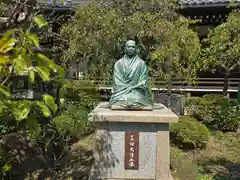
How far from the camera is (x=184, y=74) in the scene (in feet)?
30.6

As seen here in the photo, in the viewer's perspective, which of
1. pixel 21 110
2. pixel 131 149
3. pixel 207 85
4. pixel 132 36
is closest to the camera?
pixel 21 110

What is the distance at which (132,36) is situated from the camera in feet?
26.5

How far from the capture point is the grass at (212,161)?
582 cm

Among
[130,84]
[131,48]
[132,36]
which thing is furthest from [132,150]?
[132,36]

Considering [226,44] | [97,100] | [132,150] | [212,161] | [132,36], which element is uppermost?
[132,36]

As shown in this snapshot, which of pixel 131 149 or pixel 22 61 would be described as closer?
pixel 22 61

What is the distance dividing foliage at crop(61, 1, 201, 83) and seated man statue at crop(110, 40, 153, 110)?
3.00 meters

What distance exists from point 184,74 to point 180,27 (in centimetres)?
156

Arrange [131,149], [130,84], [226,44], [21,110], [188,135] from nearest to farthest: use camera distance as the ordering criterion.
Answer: [21,110]
[131,149]
[130,84]
[188,135]
[226,44]

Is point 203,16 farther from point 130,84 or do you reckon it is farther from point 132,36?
point 130,84

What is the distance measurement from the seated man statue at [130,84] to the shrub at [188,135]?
8.93 ft

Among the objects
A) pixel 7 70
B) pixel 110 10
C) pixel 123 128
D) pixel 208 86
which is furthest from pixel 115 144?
pixel 208 86

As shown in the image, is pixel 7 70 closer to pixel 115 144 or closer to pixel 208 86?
pixel 115 144

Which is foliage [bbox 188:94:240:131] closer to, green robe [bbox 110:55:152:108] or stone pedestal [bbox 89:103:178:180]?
green robe [bbox 110:55:152:108]
